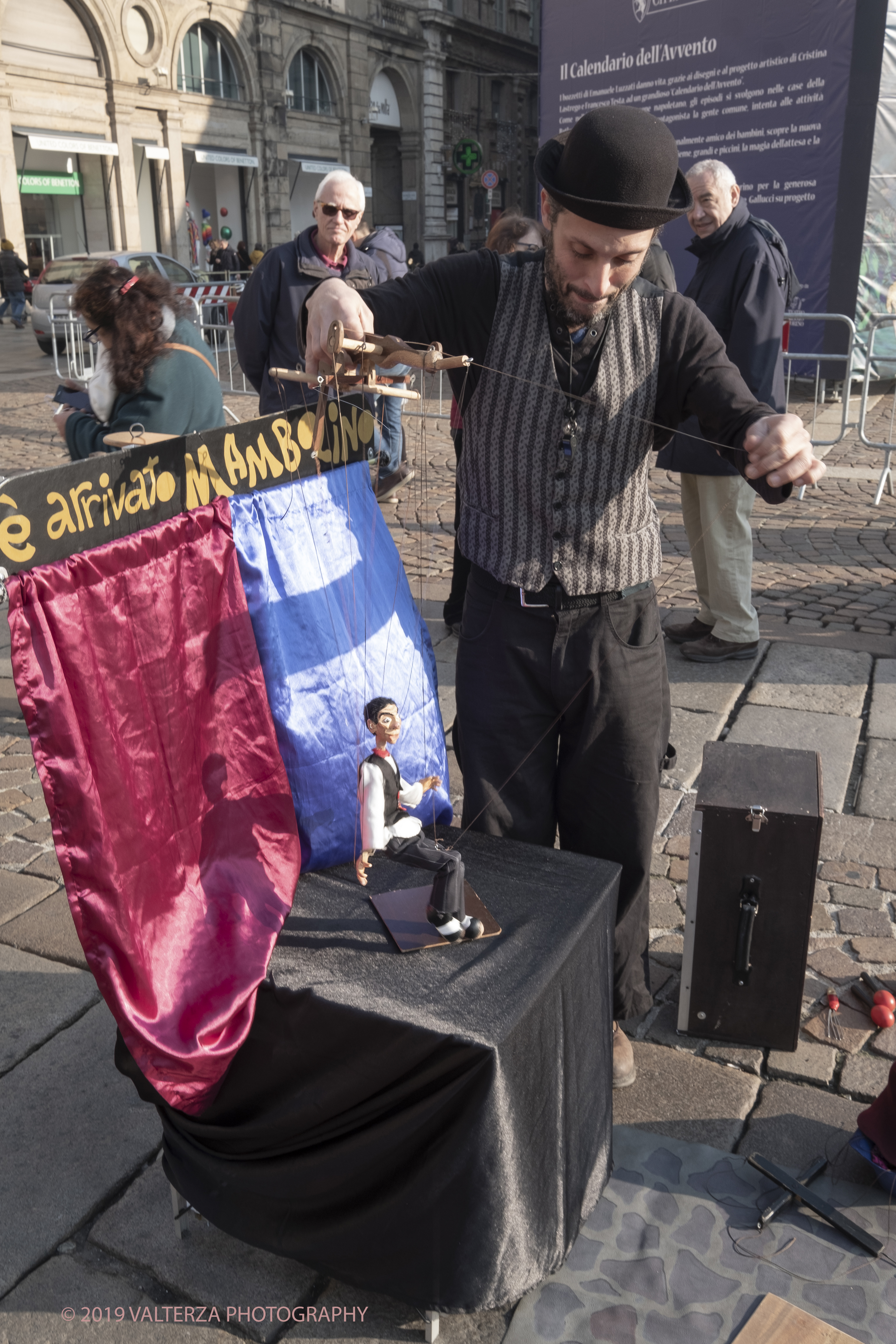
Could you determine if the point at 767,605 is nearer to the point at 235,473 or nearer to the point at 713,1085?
the point at 713,1085

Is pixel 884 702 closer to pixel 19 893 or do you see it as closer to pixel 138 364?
pixel 138 364

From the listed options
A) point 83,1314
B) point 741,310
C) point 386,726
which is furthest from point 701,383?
point 741,310

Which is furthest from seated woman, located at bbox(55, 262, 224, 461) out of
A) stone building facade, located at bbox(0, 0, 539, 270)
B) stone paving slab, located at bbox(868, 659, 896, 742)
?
stone building facade, located at bbox(0, 0, 539, 270)

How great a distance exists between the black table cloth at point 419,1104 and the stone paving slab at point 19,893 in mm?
1438

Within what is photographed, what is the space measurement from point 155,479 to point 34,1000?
1707mm

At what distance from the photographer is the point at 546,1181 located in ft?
6.34

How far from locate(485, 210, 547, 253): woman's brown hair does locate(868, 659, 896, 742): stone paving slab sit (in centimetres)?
257

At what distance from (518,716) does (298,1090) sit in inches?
35.2

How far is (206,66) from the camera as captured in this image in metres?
28.4

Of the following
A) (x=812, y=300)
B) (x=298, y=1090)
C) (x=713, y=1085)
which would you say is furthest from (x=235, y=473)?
(x=812, y=300)

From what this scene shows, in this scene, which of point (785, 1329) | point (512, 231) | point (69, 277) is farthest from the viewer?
point (69, 277)

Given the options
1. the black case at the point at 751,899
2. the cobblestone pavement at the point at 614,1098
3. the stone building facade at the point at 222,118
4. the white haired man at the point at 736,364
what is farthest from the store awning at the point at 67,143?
the black case at the point at 751,899

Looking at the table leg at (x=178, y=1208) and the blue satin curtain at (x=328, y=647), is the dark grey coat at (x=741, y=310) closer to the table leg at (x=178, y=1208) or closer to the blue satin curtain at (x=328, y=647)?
the blue satin curtain at (x=328, y=647)

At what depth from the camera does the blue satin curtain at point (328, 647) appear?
2.20 metres
